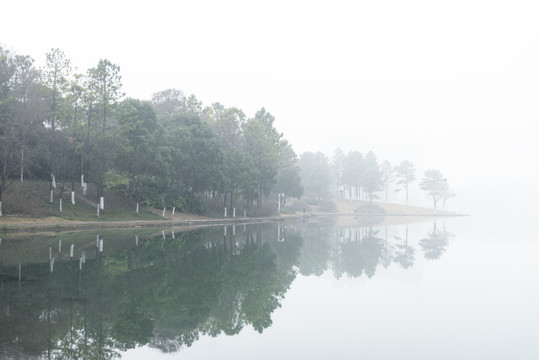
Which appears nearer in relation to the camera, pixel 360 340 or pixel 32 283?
pixel 360 340

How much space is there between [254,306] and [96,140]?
32100mm

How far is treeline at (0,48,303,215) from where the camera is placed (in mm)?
35875

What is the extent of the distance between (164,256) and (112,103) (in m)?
25.3

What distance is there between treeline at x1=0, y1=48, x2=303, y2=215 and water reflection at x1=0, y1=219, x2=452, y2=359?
47.4 ft

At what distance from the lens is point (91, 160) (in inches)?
1501

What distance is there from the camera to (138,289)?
1312 centimetres

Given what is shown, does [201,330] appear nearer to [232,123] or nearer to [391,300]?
[391,300]

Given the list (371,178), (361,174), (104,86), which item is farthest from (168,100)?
(361,174)

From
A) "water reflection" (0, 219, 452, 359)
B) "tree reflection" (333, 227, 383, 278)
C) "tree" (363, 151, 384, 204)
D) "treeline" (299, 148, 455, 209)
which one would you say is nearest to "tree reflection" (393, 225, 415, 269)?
"water reflection" (0, 219, 452, 359)

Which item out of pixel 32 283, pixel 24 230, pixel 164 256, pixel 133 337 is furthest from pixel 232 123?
pixel 133 337

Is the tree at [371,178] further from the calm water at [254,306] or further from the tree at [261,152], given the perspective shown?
the calm water at [254,306]

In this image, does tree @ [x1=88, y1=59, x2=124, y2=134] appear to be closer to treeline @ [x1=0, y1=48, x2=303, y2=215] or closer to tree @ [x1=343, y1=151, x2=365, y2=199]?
treeline @ [x1=0, y1=48, x2=303, y2=215]

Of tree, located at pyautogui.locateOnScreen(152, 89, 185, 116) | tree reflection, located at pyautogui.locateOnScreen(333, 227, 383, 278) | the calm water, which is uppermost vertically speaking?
tree, located at pyautogui.locateOnScreen(152, 89, 185, 116)

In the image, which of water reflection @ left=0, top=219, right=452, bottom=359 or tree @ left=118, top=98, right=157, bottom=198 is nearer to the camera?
water reflection @ left=0, top=219, right=452, bottom=359
